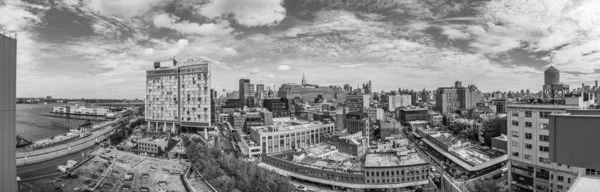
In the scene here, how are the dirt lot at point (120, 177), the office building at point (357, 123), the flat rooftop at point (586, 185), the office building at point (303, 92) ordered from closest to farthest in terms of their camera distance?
1. the flat rooftop at point (586, 185)
2. the dirt lot at point (120, 177)
3. the office building at point (357, 123)
4. the office building at point (303, 92)

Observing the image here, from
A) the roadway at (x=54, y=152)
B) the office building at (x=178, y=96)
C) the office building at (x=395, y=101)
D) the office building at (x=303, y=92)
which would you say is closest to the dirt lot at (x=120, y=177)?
the roadway at (x=54, y=152)

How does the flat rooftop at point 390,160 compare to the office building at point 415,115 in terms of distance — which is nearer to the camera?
the flat rooftop at point 390,160

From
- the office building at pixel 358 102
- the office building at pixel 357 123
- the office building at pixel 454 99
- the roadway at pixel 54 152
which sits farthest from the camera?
the office building at pixel 358 102

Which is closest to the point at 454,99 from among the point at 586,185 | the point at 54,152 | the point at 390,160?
the point at 390,160

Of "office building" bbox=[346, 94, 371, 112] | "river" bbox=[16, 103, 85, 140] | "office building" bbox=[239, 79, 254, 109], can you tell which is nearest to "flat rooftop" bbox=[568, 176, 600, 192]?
"river" bbox=[16, 103, 85, 140]

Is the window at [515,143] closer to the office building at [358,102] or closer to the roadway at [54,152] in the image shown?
the roadway at [54,152]

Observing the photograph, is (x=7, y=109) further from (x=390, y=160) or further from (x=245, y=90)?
(x=245, y=90)

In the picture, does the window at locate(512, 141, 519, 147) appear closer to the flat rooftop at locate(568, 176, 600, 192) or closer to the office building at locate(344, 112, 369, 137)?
the flat rooftop at locate(568, 176, 600, 192)
